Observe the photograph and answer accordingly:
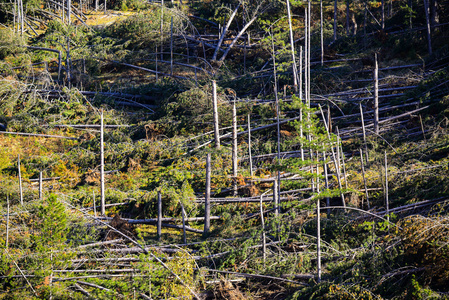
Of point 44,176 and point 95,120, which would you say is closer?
point 44,176

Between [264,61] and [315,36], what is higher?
[315,36]

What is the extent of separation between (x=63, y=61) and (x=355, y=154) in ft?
57.1

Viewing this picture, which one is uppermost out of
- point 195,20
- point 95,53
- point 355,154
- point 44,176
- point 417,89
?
point 195,20

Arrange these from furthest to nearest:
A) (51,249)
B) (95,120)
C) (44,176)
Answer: (95,120)
(44,176)
(51,249)

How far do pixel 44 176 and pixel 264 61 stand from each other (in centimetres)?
1245

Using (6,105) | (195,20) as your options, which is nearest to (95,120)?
(6,105)

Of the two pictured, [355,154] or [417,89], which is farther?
[417,89]

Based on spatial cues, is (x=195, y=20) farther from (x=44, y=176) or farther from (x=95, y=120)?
(x=44, y=176)

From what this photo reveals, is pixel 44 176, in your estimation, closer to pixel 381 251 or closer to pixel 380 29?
pixel 381 251

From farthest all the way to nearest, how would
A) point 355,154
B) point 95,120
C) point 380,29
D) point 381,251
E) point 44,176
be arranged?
point 380,29 → point 95,120 → point 44,176 → point 355,154 → point 381,251

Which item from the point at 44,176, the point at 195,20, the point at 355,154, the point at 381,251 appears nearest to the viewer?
the point at 381,251

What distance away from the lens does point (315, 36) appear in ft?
72.5

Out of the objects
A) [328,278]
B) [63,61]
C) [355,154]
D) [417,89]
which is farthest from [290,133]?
[63,61]

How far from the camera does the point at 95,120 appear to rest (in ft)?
58.6
